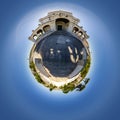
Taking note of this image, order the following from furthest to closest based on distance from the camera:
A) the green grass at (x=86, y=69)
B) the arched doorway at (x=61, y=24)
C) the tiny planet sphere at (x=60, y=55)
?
1. the arched doorway at (x=61, y=24)
2. the tiny planet sphere at (x=60, y=55)
3. the green grass at (x=86, y=69)

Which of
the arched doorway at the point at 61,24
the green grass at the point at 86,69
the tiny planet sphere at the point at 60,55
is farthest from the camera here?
the arched doorway at the point at 61,24

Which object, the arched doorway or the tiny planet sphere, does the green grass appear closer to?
the tiny planet sphere

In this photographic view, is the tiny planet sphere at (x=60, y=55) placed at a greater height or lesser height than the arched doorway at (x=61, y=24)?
lesser

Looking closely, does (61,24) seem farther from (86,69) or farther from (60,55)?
(86,69)

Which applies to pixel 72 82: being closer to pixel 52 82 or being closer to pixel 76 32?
pixel 52 82

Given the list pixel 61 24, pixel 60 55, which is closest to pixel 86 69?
pixel 60 55

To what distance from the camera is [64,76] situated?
96.2ft

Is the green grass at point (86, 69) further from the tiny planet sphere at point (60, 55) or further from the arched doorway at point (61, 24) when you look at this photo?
the arched doorway at point (61, 24)

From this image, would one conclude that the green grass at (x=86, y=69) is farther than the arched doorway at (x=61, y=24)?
No

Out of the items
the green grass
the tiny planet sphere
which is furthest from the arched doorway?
the green grass

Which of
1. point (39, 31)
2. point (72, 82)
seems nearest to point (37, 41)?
point (39, 31)

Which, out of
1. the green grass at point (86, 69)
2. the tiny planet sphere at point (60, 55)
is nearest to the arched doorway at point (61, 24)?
the tiny planet sphere at point (60, 55)

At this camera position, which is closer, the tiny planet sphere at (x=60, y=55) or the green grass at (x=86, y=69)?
the green grass at (x=86, y=69)

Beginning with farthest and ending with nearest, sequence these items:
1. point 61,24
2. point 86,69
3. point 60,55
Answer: point 61,24 → point 60,55 → point 86,69
